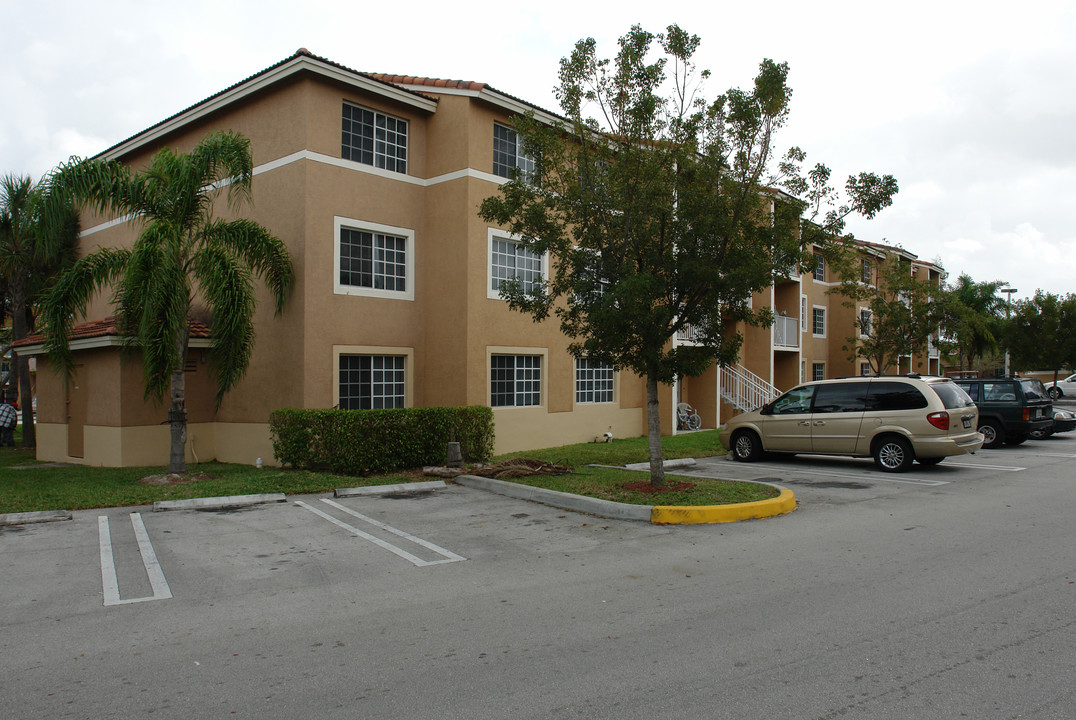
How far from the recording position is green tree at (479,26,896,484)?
9.77 meters

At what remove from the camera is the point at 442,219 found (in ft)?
52.2

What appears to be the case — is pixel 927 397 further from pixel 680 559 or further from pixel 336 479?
pixel 336 479

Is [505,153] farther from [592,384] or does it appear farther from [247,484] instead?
[247,484]

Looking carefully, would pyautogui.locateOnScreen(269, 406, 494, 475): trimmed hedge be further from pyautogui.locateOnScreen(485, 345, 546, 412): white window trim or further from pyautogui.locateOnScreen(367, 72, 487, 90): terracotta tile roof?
pyautogui.locateOnScreen(367, 72, 487, 90): terracotta tile roof

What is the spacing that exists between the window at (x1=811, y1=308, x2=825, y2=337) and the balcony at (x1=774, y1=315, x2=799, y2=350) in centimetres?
467

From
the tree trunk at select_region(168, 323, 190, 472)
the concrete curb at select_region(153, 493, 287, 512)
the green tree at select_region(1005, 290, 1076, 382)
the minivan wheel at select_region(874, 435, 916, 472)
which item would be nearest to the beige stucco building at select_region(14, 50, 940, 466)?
the tree trunk at select_region(168, 323, 190, 472)

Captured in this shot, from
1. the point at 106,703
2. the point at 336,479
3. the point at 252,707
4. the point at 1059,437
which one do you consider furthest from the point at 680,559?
the point at 1059,437

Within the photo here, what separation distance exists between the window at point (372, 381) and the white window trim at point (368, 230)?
4.26 ft

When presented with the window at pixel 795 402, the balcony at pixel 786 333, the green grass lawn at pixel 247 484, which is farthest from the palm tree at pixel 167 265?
the balcony at pixel 786 333

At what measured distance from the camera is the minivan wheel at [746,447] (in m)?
15.2

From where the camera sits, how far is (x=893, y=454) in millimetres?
13383

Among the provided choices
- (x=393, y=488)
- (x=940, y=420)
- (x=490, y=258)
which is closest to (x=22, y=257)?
(x=490, y=258)

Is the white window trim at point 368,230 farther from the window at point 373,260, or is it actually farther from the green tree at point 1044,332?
the green tree at point 1044,332

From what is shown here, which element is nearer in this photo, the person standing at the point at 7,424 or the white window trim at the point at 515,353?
the white window trim at the point at 515,353
